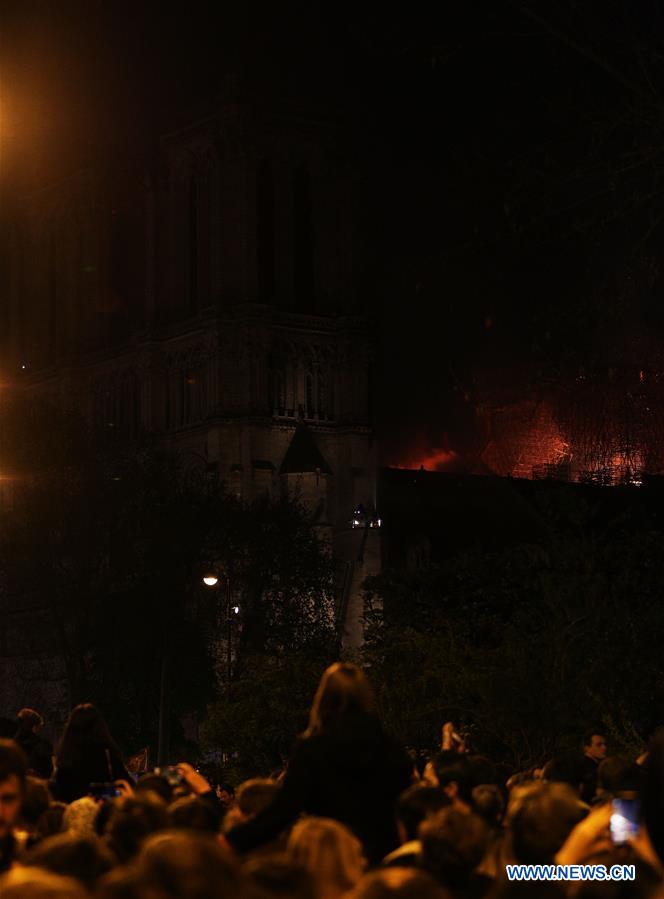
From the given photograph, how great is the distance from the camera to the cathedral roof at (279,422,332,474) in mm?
113938

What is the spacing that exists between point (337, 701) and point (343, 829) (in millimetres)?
2645

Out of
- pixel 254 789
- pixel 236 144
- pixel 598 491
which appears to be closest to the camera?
pixel 254 789

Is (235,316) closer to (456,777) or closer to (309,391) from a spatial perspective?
(309,391)

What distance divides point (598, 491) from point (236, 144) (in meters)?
37.9

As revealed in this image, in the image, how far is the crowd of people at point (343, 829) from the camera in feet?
19.5

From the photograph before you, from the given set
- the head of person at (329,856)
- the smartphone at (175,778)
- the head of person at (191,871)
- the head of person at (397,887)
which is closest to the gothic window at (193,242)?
the smartphone at (175,778)

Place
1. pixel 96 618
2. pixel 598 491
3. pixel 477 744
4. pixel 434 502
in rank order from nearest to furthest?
pixel 477 744
pixel 96 618
pixel 598 491
pixel 434 502

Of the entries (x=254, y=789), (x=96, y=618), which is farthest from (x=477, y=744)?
(x=96, y=618)

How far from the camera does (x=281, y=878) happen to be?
636 cm

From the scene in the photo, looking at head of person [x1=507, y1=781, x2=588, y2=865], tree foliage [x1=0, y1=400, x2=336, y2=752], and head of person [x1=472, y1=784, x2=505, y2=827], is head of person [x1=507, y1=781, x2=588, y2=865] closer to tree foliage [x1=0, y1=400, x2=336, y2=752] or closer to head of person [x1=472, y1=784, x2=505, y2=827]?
head of person [x1=472, y1=784, x2=505, y2=827]

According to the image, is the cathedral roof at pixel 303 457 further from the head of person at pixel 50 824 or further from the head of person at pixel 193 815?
the head of person at pixel 193 815

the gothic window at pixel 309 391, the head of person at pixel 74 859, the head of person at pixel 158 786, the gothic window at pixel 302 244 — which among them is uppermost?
the gothic window at pixel 302 244

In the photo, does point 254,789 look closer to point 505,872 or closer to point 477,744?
point 505,872

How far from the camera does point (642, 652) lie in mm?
36906
